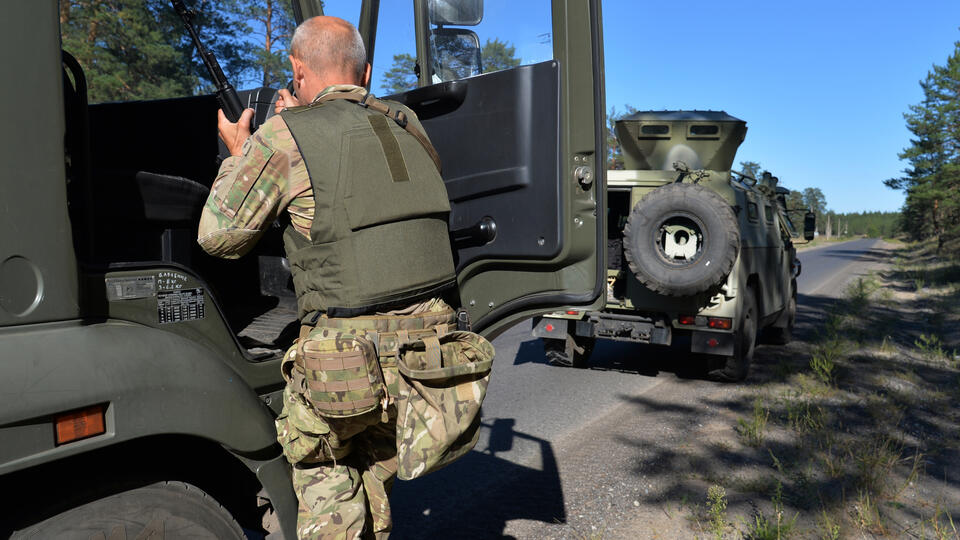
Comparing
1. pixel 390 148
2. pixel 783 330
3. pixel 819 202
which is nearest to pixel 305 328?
pixel 390 148

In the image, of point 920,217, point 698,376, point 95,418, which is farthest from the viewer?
point 920,217

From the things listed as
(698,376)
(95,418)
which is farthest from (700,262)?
(95,418)

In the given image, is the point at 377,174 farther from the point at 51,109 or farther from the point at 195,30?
the point at 195,30

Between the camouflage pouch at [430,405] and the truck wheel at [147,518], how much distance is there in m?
0.51

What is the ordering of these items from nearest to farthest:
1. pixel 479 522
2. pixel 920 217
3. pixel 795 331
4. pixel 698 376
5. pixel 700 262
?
pixel 479 522, pixel 700 262, pixel 698 376, pixel 795 331, pixel 920 217

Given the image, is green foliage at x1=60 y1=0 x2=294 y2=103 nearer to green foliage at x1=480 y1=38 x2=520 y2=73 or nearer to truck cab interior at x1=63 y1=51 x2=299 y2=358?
truck cab interior at x1=63 y1=51 x2=299 y2=358

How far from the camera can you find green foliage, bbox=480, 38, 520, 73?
252cm

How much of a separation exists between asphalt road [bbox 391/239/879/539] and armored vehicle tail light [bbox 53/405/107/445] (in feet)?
7.25

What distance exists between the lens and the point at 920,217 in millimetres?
47469

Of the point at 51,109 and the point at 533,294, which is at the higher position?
the point at 51,109

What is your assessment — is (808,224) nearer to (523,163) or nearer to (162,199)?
(523,163)

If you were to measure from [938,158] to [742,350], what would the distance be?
41.1 metres

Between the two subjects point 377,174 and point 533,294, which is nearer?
point 377,174

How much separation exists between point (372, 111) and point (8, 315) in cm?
105
